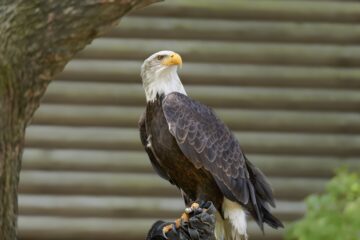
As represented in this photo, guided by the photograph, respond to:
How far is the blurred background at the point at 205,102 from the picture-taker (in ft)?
23.0

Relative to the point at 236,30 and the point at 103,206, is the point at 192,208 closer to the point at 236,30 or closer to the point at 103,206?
the point at 103,206

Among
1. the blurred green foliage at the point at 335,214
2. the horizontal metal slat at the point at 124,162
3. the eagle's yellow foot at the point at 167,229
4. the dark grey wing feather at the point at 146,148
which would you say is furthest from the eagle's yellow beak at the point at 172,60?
the horizontal metal slat at the point at 124,162

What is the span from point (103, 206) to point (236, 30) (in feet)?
5.44

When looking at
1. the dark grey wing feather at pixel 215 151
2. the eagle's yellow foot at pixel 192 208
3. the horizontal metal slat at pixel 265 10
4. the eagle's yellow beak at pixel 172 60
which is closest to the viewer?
the eagle's yellow foot at pixel 192 208

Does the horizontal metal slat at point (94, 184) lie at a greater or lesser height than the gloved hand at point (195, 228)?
lesser

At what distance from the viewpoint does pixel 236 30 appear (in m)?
7.12

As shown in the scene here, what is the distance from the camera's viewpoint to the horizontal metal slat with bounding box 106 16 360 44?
7051 mm

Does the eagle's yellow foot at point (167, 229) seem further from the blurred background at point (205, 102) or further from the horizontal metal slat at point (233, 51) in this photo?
the horizontal metal slat at point (233, 51)

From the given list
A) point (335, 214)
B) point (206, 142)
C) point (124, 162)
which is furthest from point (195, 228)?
point (124, 162)

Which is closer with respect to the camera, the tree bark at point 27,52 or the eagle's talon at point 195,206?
the tree bark at point 27,52

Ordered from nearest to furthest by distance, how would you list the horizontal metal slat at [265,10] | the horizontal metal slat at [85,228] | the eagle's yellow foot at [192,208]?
the eagle's yellow foot at [192,208] < the horizontal metal slat at [85,228] < the horizontal metal slat at [265,10]

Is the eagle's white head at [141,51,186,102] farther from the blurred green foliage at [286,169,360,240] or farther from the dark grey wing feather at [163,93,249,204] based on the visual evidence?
the blurred green foliage at [286,169,360,240]

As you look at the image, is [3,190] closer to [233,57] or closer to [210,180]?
[210,180]

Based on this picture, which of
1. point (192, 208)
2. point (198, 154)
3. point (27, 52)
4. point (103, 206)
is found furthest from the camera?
point (103, 206)
